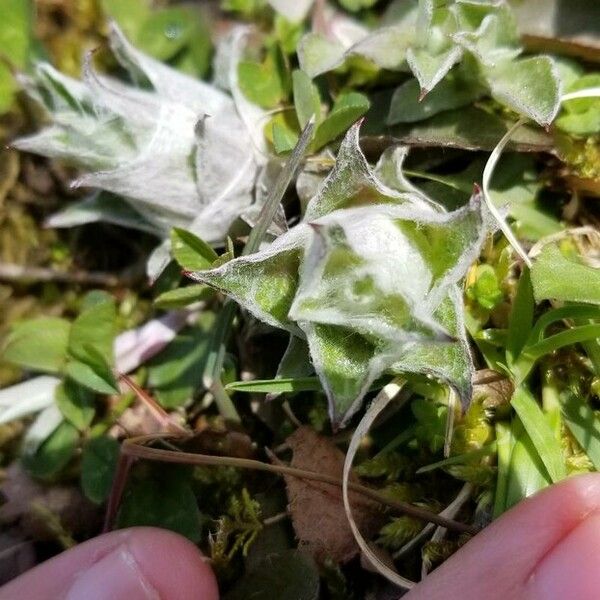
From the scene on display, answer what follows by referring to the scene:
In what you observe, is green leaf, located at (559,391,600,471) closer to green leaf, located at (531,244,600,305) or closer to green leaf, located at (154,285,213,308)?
green leaf, located at (531,244,600,305)

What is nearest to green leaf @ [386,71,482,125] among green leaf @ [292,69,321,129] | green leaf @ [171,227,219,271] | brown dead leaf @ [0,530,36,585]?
green leaf @ [292,69,321,129]

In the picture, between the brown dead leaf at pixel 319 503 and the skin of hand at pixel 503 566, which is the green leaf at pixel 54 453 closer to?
the skin of hand at pixel 503 566

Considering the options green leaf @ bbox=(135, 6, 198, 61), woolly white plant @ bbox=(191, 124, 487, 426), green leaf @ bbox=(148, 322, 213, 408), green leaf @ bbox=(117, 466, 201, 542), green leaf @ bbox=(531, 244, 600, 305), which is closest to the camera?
woolly white plant @ bbox=(191, 124, 487, 426)

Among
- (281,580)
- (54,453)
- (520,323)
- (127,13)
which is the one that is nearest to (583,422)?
(520,323)

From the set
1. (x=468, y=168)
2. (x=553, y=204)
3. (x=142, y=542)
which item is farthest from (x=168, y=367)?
(x=553, y=204)

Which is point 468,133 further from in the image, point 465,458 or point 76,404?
point 76,404

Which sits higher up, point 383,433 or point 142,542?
point 383,433

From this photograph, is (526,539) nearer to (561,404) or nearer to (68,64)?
(561,404)
